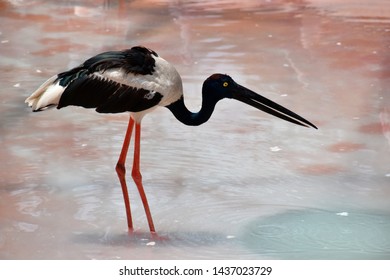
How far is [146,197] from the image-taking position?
5.30 metres

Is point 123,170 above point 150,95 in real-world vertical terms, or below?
below

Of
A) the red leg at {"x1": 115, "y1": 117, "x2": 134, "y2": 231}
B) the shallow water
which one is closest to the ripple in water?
the shallow water

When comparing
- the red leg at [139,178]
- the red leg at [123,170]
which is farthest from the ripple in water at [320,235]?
the red leg at [123,170]

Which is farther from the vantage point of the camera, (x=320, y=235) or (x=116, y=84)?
(x=320, y=235)

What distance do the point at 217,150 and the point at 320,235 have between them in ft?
4.24

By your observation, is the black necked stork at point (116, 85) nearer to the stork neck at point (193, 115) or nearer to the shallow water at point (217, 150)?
the stork neck at point (193, 115)

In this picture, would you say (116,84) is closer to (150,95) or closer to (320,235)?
(150,95)

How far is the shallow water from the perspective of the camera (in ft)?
16.0

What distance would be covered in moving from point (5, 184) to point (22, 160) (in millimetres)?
376

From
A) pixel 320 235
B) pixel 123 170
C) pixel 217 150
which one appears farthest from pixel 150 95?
pixel 217 150

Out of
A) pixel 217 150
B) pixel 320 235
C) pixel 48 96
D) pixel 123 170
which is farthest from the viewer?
pixel 217 150

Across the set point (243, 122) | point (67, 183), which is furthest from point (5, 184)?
point (243, 122)

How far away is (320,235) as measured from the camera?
4895 millimetres
